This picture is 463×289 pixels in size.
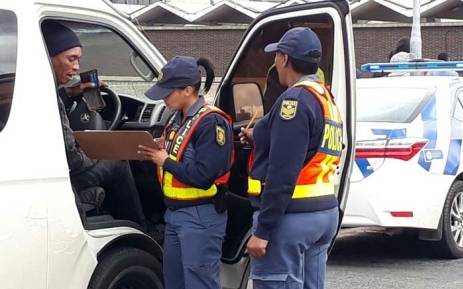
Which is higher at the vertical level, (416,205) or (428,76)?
(428,76)

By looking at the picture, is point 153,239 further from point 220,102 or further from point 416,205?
point 416,205

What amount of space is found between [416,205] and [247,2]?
2803 centimetres

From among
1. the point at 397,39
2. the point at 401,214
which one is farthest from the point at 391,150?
the point at 397,39

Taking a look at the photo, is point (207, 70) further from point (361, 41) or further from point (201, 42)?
point (201, 42)

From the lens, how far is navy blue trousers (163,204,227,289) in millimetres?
4277

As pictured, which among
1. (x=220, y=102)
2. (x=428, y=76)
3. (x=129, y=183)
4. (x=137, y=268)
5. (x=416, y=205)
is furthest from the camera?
(x=428, y=76)

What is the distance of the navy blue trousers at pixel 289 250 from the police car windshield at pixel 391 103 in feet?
12.3

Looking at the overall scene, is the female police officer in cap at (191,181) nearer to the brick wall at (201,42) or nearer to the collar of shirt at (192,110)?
the collar of shirt at (192,110)

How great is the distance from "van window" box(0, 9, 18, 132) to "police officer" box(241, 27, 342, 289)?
Result: 1199 millimetres

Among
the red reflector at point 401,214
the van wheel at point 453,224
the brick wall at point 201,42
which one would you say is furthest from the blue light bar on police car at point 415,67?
the brick wall at point 201,42

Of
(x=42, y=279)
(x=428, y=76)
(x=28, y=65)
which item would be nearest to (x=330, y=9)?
(x=28, y=65)

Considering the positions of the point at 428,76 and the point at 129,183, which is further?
the point at 428,76

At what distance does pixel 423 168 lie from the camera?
24.0 ft

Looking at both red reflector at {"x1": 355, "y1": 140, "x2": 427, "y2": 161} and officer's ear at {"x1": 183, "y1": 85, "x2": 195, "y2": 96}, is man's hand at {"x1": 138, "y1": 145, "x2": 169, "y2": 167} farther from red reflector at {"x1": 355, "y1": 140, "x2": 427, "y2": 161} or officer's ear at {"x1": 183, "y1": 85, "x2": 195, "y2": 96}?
red reflector at {"x1": 355, "y1": 140, "x2": 427, "y2": 161}
